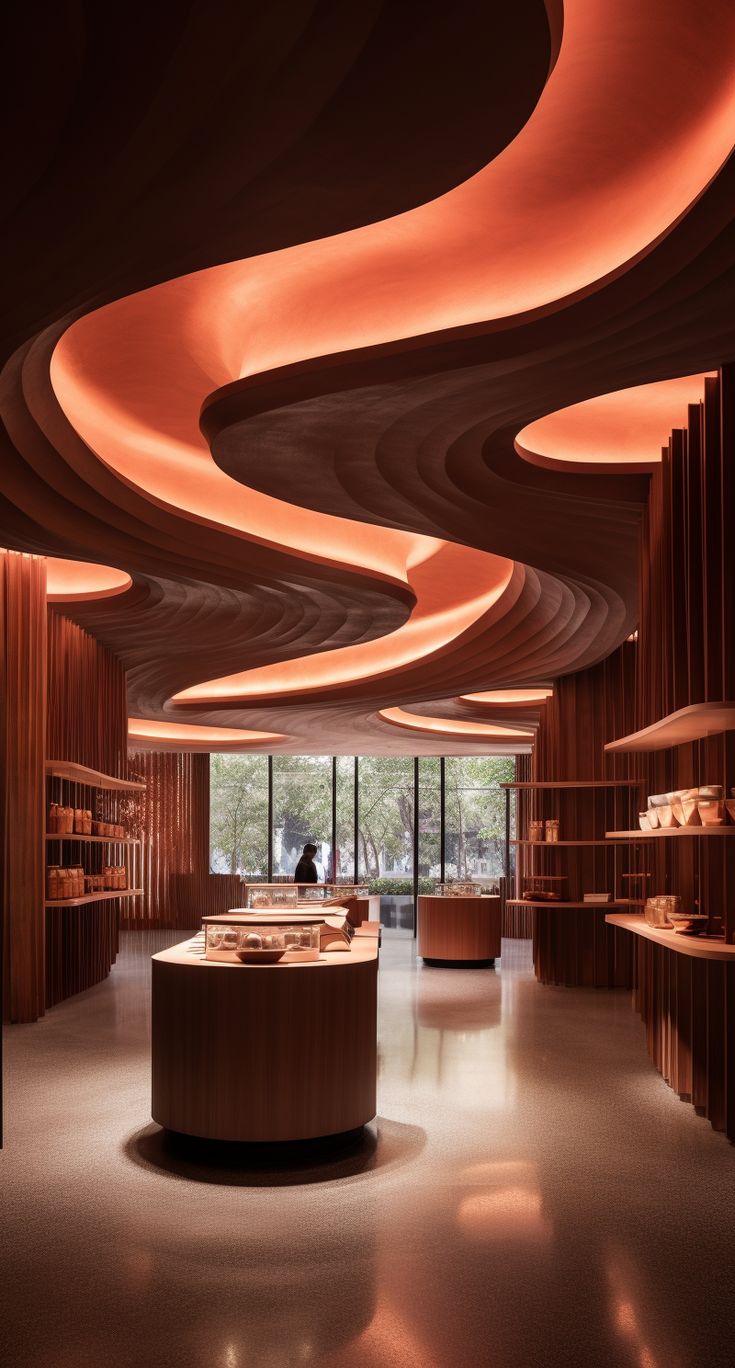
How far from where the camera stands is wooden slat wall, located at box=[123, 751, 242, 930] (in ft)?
78.5

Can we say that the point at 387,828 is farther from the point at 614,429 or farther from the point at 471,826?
the point at 614,429

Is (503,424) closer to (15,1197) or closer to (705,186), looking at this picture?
(705,186)

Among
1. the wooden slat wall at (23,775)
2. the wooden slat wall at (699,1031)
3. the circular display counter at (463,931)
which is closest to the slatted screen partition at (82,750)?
Answer: the wooden slat wall at (23,775)

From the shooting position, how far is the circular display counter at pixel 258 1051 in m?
5.76

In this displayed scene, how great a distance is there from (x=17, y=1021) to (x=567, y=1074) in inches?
192

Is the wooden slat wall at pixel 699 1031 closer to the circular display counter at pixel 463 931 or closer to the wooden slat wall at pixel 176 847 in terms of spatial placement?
the circular display counter at pixel 463 931

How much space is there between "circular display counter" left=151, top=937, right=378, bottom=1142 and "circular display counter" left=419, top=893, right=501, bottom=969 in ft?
33.5

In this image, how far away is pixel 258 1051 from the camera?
5.77m

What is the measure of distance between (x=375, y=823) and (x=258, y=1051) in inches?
832

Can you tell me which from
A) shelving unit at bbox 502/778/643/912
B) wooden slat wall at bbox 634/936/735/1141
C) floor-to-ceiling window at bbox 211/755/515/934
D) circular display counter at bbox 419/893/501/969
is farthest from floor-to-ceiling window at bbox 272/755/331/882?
wooden slat wall at bbox 634/936/735/1141

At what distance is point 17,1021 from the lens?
404 inches

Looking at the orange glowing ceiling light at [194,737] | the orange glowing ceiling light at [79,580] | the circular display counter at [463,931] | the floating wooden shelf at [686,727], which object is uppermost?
the orange glowing ceiling light at [79,580]

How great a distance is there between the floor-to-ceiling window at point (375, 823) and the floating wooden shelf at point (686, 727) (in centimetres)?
1922

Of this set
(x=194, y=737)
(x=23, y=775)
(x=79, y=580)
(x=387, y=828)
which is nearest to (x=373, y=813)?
(x=387, y=828)
